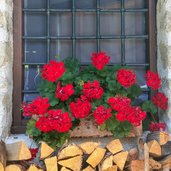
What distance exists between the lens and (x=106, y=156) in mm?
2434

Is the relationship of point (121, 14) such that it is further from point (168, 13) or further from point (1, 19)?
point (1, 19)

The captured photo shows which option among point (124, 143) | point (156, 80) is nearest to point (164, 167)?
point (124, 143)

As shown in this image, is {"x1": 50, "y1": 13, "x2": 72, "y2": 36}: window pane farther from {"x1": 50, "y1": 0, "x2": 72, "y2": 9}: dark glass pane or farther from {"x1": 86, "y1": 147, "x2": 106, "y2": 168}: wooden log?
{"x1": 86, "y1": 147, "x2": 106, "y2": 168}: wooden log

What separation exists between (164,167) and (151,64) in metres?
0.86

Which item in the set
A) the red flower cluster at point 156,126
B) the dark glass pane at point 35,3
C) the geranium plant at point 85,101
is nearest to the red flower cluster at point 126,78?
the geranium plant at point 85,101

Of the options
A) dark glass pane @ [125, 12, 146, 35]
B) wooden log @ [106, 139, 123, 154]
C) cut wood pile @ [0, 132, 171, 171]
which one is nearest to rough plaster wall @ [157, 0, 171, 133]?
dark glass pane @ [125, 12, 146, 35]

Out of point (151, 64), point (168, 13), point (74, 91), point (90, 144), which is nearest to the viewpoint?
point (90, 144)

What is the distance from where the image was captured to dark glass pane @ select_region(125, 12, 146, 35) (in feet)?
10.4

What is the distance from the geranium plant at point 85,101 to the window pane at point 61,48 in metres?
0.29

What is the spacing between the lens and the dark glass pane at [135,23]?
3.16 meters

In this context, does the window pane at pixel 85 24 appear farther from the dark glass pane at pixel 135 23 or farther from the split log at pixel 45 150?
the split log at pixel 45 150

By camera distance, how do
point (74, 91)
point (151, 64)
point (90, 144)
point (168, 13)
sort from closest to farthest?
point (90, 144)
point (74, 91)
point (168, 13)
point (151, 64)

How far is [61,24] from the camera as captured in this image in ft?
10.3

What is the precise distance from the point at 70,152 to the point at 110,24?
117 cm
